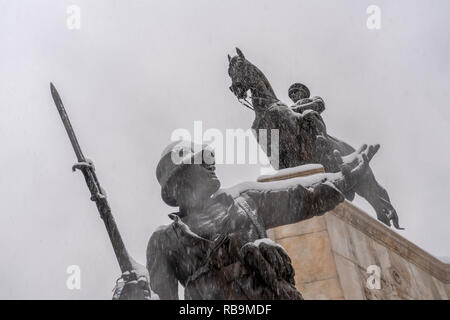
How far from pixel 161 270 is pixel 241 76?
4279 millimetres

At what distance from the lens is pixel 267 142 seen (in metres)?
8.20

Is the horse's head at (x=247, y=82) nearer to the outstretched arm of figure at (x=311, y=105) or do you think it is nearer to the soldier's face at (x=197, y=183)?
the outstretched arm of figure at (x=311, y=105)

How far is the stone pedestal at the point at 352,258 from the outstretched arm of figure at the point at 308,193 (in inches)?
65.9

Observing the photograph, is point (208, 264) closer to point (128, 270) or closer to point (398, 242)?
point (128, 270)

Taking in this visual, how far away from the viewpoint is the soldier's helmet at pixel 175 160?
4504 millimetres

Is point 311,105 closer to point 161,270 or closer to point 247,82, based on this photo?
point 247,82

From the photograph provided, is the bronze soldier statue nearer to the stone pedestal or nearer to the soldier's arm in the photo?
the soldier's arm

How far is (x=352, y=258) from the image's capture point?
6.32 metres

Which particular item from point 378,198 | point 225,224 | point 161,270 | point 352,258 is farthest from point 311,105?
point 161,270

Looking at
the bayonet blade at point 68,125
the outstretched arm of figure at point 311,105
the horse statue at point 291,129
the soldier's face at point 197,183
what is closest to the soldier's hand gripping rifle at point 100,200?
the bayonet blade at point 68,125
